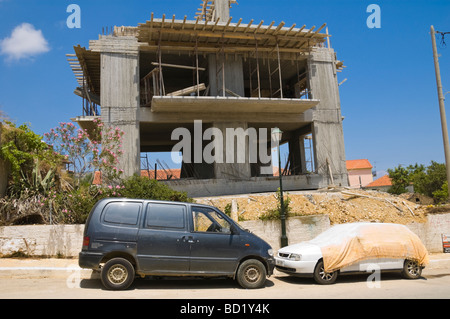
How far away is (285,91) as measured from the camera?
25688 mm

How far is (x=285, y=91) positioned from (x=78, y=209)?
1789 cm

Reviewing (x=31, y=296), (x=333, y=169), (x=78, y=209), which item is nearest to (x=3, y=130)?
(x=78, y=209)

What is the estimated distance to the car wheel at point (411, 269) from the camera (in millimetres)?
9805

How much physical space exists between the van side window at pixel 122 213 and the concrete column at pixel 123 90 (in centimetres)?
→ 1041

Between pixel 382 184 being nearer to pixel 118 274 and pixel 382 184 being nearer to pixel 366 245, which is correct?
pixel 366 245

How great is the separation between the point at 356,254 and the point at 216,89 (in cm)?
1273

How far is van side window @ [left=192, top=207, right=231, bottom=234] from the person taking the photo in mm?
8367

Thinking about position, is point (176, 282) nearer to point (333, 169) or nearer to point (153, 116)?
point (153, 116)

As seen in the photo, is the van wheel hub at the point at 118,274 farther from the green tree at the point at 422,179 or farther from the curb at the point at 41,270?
the green tree at the point at 422,179

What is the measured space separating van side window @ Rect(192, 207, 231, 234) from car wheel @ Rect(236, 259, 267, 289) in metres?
0.86

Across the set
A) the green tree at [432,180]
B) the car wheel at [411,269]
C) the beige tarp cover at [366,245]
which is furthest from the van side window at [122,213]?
the green tree at [432,180]

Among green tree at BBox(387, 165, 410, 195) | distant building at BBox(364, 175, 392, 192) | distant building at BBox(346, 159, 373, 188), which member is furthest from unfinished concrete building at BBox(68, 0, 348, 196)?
distant building at BBox(346, 159, 373, 188)
